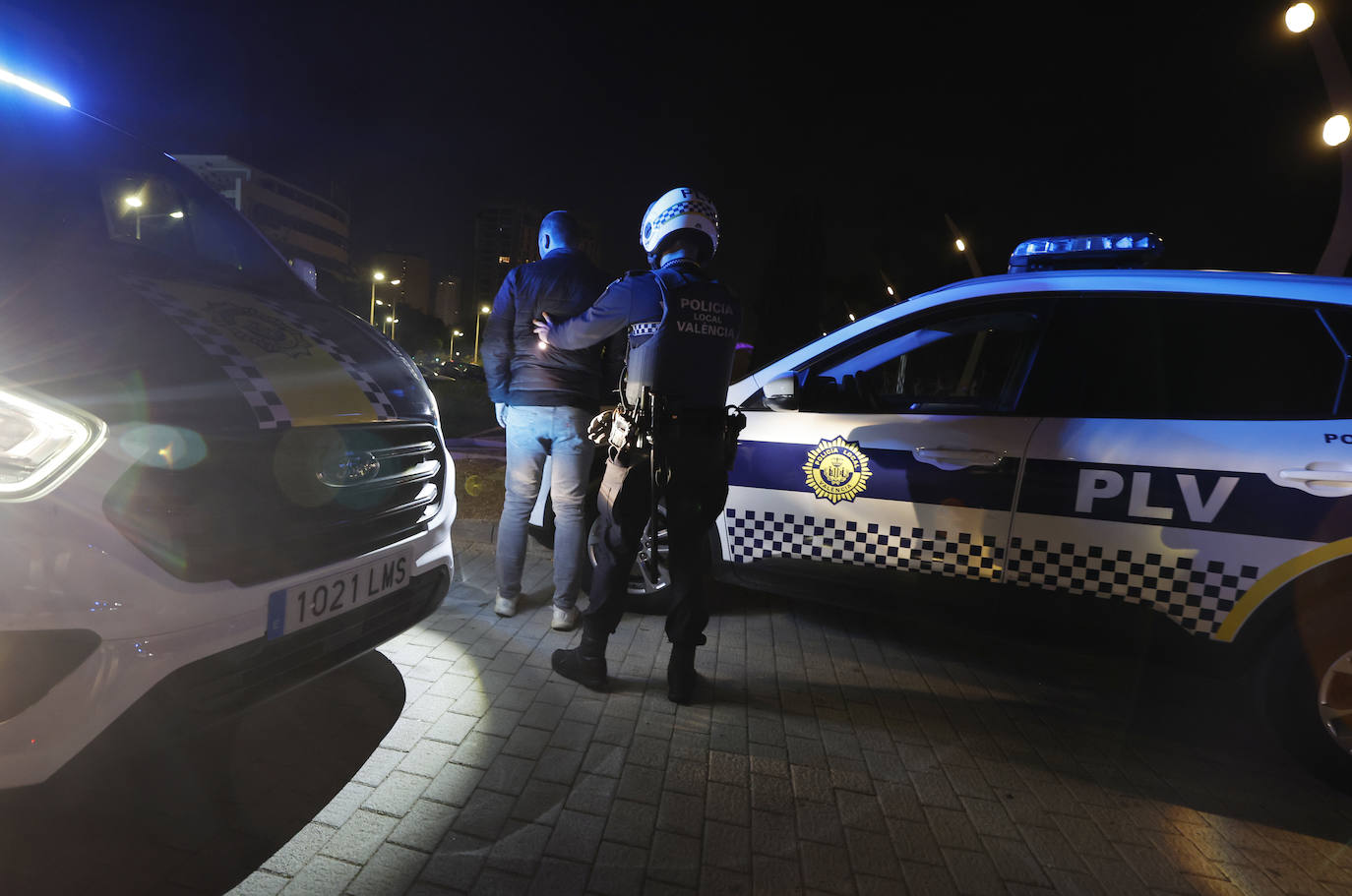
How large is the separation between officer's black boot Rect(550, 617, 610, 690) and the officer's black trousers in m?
0.07

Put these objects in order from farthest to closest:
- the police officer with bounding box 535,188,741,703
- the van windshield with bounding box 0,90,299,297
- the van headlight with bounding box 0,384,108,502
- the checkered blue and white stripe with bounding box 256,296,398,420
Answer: the police officer with bounding box 535,188,741,703
the checkered blue and white stripe with bounding box 256,296,398,420
the van windshield with bounding box 0,90,299,297
the van headlight with bounding box 0,384,108,502

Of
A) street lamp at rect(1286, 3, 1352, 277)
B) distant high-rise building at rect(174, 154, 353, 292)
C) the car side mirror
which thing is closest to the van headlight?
the car side mirror

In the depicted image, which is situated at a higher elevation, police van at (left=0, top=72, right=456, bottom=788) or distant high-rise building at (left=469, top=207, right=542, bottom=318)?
distant high-rise building at (left=469, top=207, right=542, bottom=318)

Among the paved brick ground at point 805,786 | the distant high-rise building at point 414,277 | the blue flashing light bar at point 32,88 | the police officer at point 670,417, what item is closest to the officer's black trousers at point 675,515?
the police officer at point 670,417

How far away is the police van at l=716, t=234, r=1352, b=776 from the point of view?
229cm

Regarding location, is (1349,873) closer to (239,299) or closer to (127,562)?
(127,562)

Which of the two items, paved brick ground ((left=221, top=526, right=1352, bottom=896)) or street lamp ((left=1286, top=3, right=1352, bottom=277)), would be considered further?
street lamp ((left=1286, top=3, right=1352, bottom=277))

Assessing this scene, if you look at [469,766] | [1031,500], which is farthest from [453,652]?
[1031,500]

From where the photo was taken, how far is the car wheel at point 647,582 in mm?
3473

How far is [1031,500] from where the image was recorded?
2600 millimetres

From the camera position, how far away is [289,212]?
69.1m

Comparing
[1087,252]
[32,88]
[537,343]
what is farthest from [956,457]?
[32,88]

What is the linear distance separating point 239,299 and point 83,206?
66 centimetres

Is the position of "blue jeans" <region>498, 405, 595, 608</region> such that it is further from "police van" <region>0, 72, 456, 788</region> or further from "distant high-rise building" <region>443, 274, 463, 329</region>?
"distant high-rise building" <region>443, 274, 463, 329</region>
